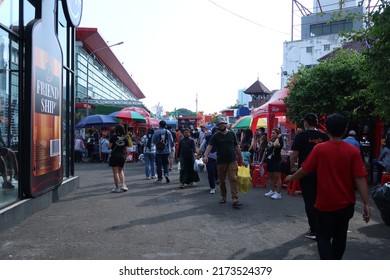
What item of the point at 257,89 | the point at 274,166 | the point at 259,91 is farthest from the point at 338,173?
the point at 257,89

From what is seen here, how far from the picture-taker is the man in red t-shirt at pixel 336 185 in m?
3.60

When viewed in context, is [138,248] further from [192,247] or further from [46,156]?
[46,156]

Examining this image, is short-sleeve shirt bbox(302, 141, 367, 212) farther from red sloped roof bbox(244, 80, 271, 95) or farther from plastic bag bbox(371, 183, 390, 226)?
red sloped roof bbox(244, 80, 271, 95)

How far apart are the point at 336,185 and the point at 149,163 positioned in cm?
899

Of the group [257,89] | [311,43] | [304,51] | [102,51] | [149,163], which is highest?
[311,43]

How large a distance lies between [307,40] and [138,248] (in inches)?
1792

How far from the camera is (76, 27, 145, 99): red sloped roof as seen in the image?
27453mm

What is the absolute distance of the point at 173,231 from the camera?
5703mm

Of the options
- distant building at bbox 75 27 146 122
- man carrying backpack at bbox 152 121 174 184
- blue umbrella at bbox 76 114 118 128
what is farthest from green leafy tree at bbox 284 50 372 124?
distant building at bbox 75 27 146 122

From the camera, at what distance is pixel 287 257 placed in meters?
4.64

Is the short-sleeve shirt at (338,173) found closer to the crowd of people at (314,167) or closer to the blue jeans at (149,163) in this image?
the crowd of people at (314,167)

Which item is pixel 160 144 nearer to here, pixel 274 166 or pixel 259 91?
pixel 274 166

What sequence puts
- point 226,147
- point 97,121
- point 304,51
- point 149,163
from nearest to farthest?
point 226,147
point 149,163
point 97,121
point 304,51
